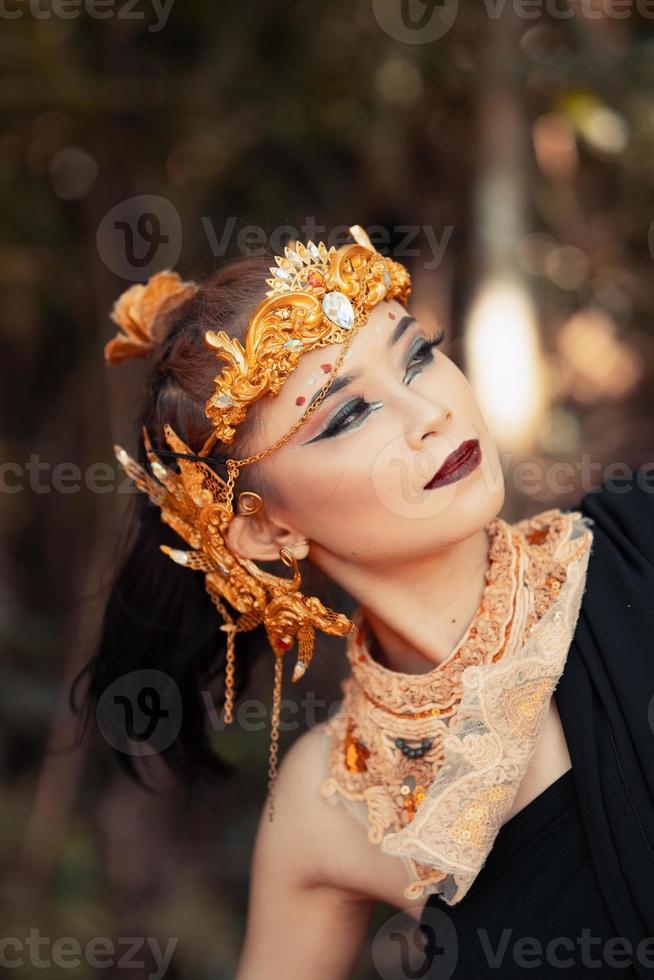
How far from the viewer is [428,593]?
5.65 ft

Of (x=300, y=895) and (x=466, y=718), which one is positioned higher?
(x=466, y=718)

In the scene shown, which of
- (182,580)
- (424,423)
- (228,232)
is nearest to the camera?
(424,423)

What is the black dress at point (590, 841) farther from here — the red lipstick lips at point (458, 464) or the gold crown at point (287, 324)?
the gold crown at point (287, 324)

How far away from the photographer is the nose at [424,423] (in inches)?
61.9

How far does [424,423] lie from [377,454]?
0.09 metres

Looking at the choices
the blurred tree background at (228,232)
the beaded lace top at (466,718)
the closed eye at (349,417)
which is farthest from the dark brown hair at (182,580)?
the blurred tree background at (228,232)

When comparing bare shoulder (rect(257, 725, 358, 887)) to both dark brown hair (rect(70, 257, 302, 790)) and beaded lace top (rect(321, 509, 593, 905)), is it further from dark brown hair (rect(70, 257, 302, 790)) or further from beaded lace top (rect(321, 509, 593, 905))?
dark brown hair (rect(70, 257, 302, 790))

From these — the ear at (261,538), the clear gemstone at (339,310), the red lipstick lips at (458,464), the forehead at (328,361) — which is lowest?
the ear at (261,538)

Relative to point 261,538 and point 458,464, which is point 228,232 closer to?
point 261,538

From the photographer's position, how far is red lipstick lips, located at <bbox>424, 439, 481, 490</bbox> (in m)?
1.59

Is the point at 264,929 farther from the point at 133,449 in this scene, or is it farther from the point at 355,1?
the point at 355,1

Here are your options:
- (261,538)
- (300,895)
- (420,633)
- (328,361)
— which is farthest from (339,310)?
(300,895)

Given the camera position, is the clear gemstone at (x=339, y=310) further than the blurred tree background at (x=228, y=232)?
No

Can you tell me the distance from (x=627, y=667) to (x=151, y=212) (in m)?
2.22
